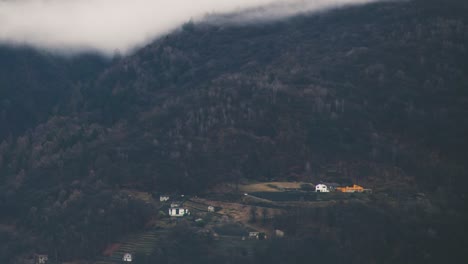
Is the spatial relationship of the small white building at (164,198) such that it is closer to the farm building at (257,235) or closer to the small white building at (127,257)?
the small white building at (127,257)

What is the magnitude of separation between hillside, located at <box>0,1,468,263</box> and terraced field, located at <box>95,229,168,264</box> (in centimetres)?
120

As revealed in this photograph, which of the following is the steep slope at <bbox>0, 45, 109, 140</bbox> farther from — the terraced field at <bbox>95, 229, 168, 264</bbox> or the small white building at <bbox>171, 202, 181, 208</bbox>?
the terraced field at <bbox>95, 229, 168, 264</bbox>

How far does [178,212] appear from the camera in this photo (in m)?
75.6

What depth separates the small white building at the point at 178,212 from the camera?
2968 inches

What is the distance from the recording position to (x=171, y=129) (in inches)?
3381

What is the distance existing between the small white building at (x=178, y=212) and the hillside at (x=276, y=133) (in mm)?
2288

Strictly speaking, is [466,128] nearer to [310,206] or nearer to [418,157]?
[418,157]

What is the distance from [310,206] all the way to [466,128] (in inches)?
724

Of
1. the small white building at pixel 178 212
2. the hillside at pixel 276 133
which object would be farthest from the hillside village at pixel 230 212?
the hillside at pixel 276 133

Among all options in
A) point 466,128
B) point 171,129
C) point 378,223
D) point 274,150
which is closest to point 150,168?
point 171,129

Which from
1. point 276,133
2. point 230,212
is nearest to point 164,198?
point 230,212

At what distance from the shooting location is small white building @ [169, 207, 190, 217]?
75.4m

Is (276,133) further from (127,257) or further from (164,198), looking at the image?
(127,257)

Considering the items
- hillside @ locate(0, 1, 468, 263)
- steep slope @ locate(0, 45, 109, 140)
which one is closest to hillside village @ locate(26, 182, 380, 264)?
hillside @ locate(0, 1, 468, 263)
